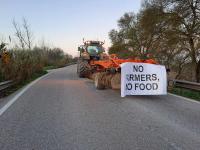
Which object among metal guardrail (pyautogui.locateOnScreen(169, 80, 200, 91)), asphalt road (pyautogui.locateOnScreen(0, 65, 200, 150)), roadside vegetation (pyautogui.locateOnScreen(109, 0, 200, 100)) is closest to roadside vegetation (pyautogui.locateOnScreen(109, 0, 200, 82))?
roadside vegetation (pyautogui.locateOnScreen(109, 0, 200, 100))

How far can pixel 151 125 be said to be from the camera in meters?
7.25

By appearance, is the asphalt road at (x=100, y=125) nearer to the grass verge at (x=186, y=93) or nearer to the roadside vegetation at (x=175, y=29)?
the grass verge at (x=186, y=93)

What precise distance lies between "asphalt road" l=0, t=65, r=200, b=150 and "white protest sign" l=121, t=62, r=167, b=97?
1.00 meters

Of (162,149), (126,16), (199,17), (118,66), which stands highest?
(126,16)

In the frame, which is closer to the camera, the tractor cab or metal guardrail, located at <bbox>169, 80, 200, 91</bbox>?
metal guardrail, located at <bbox>169, 80, 200, 91</bbox>

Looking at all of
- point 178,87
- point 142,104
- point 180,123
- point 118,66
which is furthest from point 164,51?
point 180,123

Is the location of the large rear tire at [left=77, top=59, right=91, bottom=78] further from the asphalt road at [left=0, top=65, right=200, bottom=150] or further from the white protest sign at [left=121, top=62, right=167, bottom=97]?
the asphalt road at [left=0, top=65, right=200, bottom=150]

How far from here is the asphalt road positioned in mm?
5777

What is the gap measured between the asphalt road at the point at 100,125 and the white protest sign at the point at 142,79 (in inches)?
39.5

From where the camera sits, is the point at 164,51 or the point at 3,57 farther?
the point at 164,51

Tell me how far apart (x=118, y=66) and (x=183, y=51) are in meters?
22.7

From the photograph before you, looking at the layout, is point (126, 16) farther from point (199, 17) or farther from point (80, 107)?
point (80, 107)

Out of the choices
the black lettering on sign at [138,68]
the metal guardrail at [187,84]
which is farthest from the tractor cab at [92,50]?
the black lettering on sign at [138,68]

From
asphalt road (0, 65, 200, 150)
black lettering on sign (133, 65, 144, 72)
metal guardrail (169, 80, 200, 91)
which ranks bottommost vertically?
asphalt road (0, 65, 200, 150)
